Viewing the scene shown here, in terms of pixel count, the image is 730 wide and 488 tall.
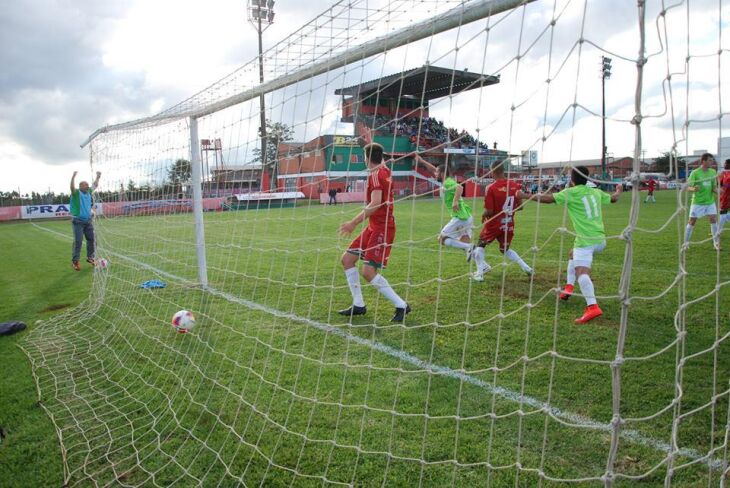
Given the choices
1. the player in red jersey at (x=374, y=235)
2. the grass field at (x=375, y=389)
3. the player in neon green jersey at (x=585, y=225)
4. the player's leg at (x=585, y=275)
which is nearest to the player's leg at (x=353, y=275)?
the player in red jersey at (x=374, y=235)

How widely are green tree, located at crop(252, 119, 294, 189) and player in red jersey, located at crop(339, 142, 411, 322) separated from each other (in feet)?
2.62

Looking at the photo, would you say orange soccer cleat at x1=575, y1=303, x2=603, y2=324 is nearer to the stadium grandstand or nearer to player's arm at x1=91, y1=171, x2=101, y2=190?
the stadium grandstand

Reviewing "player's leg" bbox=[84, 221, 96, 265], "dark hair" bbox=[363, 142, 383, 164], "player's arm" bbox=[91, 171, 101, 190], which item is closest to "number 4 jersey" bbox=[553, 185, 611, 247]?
"dark hair" bbox=[363, 142, 383, 164]

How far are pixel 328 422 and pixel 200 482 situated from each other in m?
0.81

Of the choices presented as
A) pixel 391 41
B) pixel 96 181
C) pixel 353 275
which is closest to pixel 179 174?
pixel 96 181

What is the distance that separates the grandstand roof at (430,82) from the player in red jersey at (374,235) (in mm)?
627

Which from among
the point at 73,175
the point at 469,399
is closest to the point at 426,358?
the point at 469,399

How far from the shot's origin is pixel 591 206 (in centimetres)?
500

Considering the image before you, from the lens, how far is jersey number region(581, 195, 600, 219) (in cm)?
499

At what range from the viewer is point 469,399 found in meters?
3.29

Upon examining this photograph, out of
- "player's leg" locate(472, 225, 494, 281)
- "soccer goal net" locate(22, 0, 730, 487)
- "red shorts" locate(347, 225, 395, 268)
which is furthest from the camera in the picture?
"player's leg" locate(472, 225, 494, 281)

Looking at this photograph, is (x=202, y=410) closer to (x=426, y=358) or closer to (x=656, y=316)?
(x=426, y=358)

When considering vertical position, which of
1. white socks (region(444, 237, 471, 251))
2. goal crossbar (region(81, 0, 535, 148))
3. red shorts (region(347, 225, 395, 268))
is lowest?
white socks (region(444, 237, 471, 251))

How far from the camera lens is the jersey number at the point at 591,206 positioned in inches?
196
